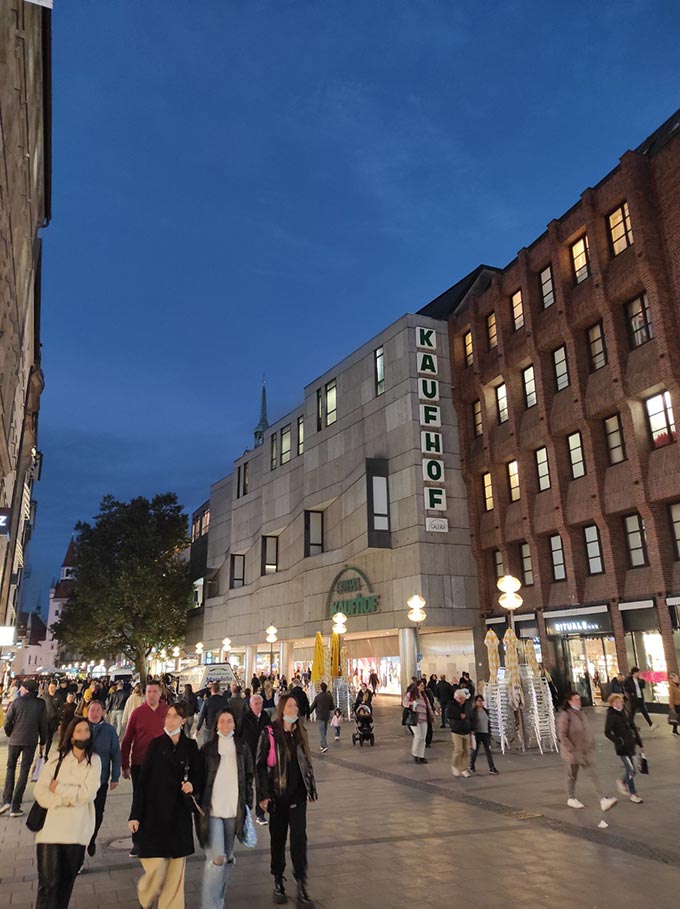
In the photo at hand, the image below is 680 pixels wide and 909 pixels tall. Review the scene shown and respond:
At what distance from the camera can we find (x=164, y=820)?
519cm

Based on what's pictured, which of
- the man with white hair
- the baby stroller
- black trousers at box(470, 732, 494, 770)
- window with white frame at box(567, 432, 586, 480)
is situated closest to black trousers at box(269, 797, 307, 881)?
the man with white hair

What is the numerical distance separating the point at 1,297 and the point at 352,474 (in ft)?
75.3

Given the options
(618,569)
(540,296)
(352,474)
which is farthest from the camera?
(352,474)

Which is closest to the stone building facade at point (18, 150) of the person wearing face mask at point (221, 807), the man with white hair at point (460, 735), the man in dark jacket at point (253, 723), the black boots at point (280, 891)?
the man in dark jacket at point (253, 723)

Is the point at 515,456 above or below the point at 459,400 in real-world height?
below

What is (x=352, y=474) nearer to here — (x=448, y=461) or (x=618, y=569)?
(x=448, y=461)

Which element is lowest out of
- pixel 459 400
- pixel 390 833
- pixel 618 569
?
pixel 390 833

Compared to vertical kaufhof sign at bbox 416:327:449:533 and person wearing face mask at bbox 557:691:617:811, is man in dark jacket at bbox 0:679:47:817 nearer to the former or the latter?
person wearing face mask at bbox 557:691:617:811

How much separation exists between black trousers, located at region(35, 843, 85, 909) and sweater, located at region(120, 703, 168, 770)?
295cm

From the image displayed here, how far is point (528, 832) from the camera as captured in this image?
869 cm

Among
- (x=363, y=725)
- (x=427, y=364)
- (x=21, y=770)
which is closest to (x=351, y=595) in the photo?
(x=427, y=364)

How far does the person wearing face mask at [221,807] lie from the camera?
544 centimetres

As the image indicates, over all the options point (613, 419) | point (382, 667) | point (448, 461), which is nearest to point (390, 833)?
point (613, 419)

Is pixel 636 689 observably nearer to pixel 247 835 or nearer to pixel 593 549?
pixel 593 549
